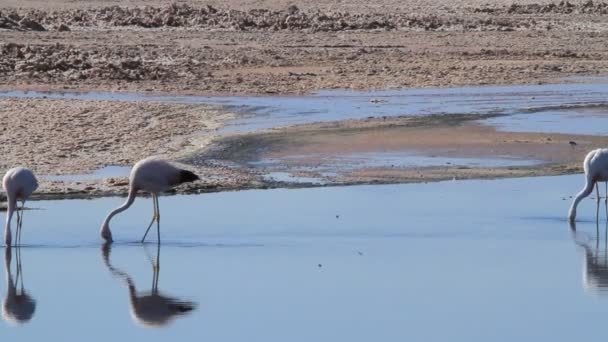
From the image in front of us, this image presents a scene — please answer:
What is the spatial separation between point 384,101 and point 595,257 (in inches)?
463

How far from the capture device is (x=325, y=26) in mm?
37625

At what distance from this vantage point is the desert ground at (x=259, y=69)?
17188 millimetres

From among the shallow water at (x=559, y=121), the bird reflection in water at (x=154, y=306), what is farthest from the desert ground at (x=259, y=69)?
the bird reflection in water at (x=154, y=306)

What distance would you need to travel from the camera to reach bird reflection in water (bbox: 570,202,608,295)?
10.5 m

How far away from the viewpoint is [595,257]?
11547mm

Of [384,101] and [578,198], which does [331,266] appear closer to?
[578,198]

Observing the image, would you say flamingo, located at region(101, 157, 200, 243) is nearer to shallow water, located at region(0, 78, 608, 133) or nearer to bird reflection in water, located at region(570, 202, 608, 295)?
bird reflection in water, located at region(570, 202, 608, 295)

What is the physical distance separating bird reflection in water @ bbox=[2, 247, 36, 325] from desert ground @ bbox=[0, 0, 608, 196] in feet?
11.3

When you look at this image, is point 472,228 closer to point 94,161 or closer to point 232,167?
point 232,167

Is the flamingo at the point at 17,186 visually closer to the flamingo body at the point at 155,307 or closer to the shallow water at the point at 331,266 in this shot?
the shallow water at the point at 331,266

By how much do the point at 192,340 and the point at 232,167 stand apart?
24.2ft

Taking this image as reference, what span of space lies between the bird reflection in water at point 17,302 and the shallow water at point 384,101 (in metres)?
8.69

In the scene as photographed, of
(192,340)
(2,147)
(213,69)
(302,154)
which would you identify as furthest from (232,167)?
(213,69)

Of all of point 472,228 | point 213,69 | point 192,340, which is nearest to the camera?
point 192,340
